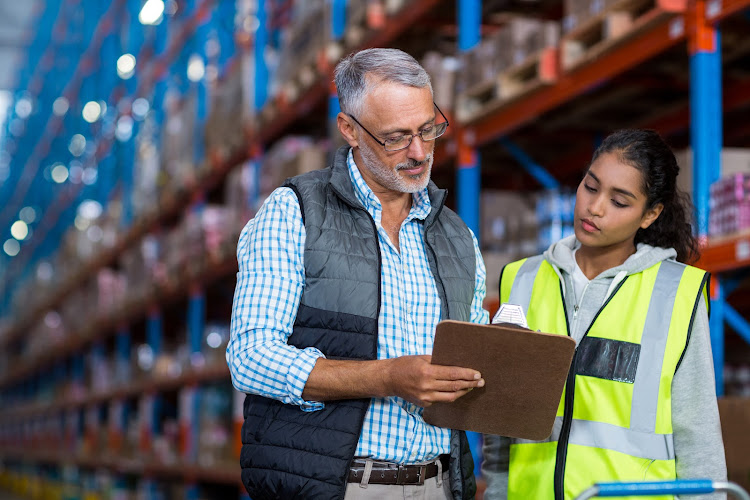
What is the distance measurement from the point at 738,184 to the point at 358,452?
2.10 meters

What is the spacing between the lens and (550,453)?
7.31 feet

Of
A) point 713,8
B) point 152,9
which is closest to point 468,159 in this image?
point 713,8

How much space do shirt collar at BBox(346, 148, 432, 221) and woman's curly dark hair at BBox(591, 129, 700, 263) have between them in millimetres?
449

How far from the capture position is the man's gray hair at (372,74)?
7.13 feet

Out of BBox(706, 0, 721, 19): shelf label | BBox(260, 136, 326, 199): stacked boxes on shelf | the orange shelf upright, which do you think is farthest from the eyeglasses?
BBox(260, 136, 326, 199): stacked boxes on shelf

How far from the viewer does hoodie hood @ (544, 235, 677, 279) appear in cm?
228

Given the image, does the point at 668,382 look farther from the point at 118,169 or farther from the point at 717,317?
the point at 118,169

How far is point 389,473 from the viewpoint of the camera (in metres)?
2.05

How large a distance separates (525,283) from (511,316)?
0.47 meters

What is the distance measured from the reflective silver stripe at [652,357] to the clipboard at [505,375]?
0.25m

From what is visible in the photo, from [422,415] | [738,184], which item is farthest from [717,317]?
[422,415]

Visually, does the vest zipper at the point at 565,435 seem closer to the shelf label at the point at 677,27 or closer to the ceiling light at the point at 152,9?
the shelf label at the point at 677,27

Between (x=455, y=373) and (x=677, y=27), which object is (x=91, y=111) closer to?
(x=677, y=27)

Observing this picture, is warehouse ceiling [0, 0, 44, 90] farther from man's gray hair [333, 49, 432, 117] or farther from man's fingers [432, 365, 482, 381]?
man's fingers [432, 365, 482, 381]
